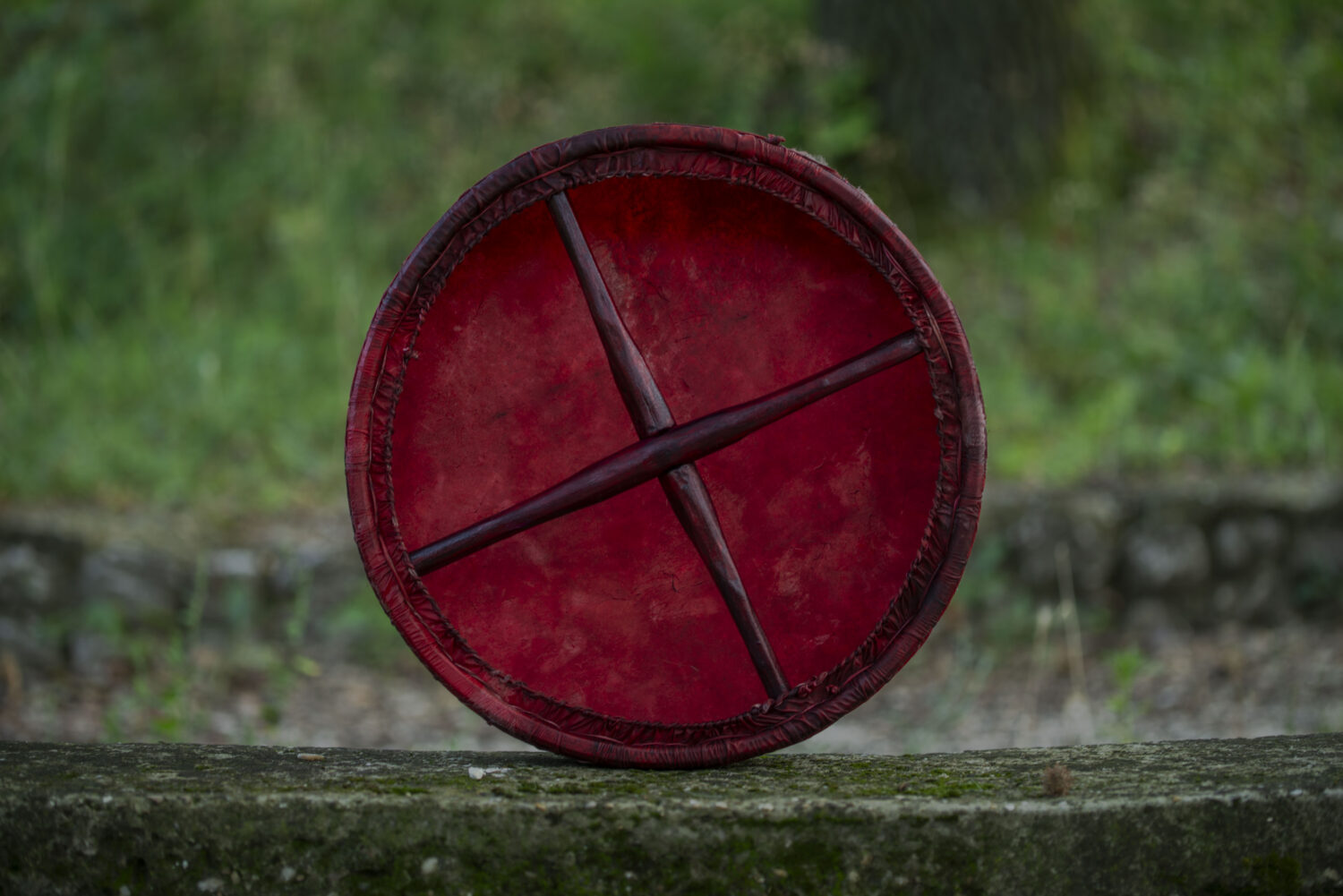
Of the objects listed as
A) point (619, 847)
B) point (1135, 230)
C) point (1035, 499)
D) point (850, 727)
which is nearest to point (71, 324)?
point (850, 727)

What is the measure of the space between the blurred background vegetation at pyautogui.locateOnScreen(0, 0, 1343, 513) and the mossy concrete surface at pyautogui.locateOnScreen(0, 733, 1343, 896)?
2.05 m

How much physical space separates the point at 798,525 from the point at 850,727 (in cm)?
155

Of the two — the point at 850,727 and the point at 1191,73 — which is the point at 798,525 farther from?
the point at 1191,73

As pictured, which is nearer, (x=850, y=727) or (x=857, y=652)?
(x=857, y=652)

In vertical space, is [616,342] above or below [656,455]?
→ above

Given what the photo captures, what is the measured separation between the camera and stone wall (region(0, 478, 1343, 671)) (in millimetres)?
2680

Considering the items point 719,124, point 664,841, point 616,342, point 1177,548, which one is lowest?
point 664,841

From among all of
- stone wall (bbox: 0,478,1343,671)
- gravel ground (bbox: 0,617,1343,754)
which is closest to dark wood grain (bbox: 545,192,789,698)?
gravel ground (bbox: 0,617,1343,754)

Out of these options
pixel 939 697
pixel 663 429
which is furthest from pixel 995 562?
pixel 663 429

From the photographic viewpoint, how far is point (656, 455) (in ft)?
3.97

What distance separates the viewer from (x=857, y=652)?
3.93 ft

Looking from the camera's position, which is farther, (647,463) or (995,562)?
(995,562)

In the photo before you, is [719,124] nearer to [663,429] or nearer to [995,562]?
[995,562]

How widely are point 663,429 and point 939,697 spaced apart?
1721mm
